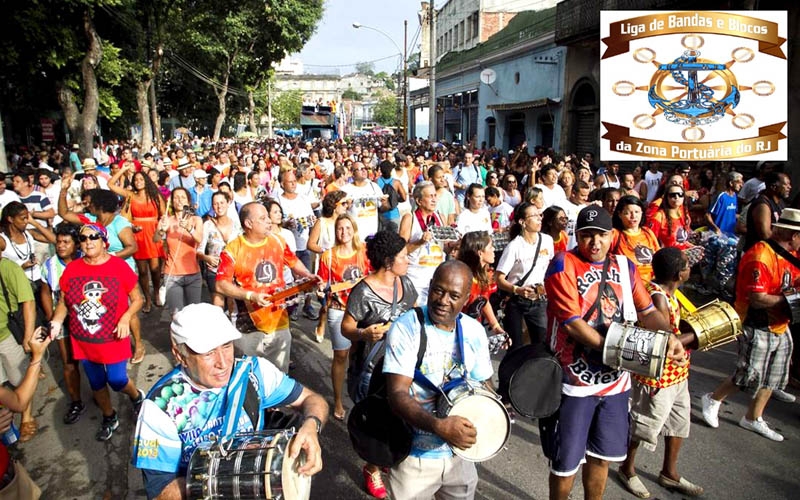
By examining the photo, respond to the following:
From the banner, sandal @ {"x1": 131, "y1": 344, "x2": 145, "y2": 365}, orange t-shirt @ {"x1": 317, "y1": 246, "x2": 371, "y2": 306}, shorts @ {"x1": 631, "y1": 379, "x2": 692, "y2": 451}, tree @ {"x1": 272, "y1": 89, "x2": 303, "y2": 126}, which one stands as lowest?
sandal @ {"x1": 131, "y1": 344, "x2": 145, "y2": 365}

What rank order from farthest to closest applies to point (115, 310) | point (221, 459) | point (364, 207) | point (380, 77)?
point (380, 77) < point (364, 207) < point (115, 310) < point (221, 459)

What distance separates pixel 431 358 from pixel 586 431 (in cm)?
117

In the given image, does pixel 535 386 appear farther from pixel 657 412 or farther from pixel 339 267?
pixel 339 267

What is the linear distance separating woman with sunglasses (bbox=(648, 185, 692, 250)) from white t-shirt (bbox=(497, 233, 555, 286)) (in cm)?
181

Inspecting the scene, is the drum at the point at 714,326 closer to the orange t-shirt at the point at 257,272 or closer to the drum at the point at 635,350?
the drum at the point at 635,350

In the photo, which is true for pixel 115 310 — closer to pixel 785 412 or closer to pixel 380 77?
pixel 785 412

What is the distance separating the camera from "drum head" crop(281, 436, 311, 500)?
1.97m

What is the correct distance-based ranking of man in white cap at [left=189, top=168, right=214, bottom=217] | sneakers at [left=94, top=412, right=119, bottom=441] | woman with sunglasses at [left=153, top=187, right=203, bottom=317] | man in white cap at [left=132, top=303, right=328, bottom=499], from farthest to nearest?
1. man in white cap at [left=189, top=168, right=214, bottom=217]
2. woman with sunglasses at [left=153, top=187, right=203, bottom=317]
3. sneakers at [left=94, top=412, right=119, bottom=441]
4. man in white cap at [left=132, top=303, right=328, bottom=499]

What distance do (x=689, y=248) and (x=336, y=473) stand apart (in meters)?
4.41

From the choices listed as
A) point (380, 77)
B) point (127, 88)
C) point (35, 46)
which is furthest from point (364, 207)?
point (380, 77)

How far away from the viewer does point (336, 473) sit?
3939mm

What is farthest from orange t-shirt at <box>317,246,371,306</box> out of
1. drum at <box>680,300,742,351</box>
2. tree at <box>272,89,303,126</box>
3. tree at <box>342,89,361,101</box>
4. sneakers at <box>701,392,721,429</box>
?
tree at <box>342,89,361,101</box>

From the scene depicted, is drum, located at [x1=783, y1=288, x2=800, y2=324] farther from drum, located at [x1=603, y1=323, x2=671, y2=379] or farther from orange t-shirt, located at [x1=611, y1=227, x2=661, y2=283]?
drum, located at [x1=603, y1=323, x2=671, y2=379]

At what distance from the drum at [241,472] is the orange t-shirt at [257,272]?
7.82 ft
